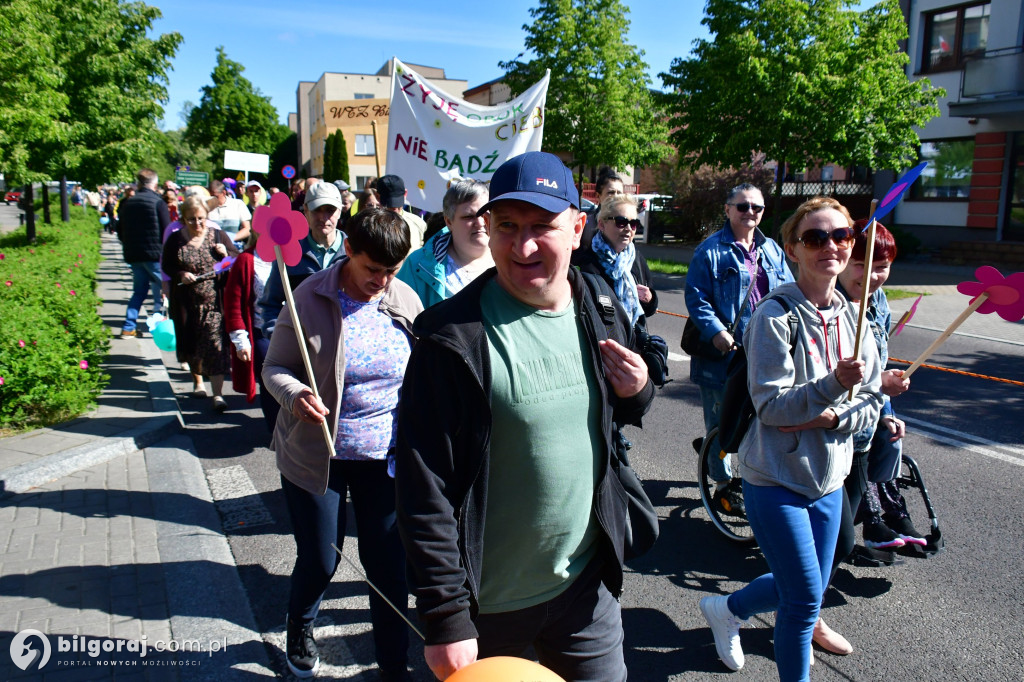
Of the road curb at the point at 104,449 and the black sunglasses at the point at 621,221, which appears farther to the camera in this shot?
the road curb at the point at 104,449

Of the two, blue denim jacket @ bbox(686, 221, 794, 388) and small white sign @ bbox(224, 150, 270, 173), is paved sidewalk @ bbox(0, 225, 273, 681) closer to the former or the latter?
blue denim jacket @ bbox(686, 221, 794, 388)

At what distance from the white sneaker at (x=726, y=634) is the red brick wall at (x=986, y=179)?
72.2 ft

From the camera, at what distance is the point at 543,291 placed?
1.92 meters

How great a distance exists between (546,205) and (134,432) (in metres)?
5.08

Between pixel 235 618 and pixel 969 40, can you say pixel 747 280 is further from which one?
pixel 969 40

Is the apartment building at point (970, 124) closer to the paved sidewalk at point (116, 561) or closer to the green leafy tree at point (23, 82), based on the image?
→ the green leafy tree at point (23, 82)

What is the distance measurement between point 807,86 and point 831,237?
585 inches

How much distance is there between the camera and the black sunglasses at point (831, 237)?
2.68 meters

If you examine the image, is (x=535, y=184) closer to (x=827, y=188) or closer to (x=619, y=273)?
(x=619, y=273)

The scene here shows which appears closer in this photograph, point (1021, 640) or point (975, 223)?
point (1021, 640)

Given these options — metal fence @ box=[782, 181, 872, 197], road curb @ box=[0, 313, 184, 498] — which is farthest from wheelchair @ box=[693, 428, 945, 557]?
metal fence @ box=[782, 181, 872, 197]

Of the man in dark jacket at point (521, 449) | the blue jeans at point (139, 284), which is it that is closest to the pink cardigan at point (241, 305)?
the man in dark jacket at point (521, 449)

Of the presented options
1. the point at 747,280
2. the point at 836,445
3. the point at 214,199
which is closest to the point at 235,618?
the point at 836,445

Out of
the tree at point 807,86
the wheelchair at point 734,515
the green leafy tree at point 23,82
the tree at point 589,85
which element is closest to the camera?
the wheelchair at point 734,515
